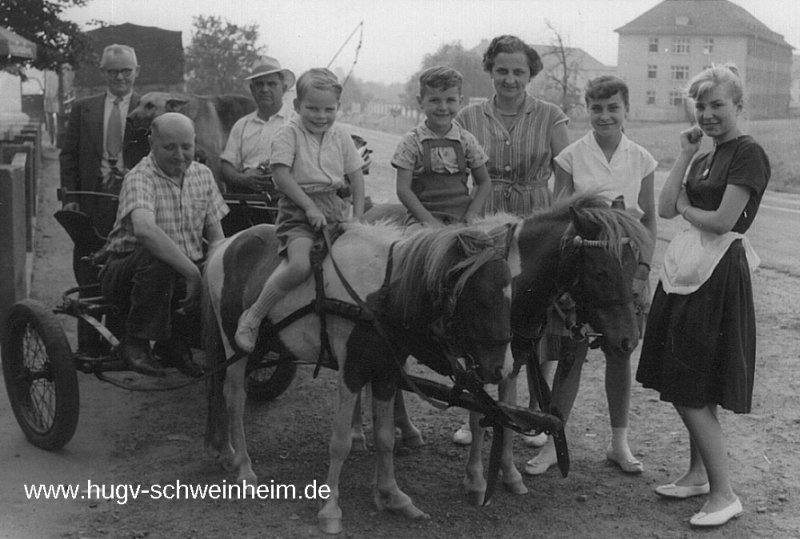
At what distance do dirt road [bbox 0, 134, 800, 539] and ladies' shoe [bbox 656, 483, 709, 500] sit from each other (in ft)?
0.16

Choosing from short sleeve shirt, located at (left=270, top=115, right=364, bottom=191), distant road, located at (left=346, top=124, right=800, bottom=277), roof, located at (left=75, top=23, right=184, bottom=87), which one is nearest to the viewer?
short sleeve shirt, located at (left=270, top=115, right=364, bottom=191)

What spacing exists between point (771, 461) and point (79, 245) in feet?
15.5

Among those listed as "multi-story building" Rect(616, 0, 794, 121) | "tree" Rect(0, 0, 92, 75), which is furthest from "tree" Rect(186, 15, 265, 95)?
"multi-story building" Rect(616, 0, 794, 121)

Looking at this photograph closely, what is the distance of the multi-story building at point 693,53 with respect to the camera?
26062 millimetres

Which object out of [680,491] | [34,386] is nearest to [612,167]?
[680,491]

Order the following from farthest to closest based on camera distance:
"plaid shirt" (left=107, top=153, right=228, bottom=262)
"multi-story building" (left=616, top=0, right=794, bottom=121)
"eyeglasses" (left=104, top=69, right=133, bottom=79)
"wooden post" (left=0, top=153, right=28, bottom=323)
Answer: "multi-story building" (left=616, top=0, right=794, bottom=121)
"wooden post" (left=0, top=153, right=28, bottom=323)
"eyeglasses" (left=104, top=69, right=133, bottom=79)
"plaid shirt" (left=107, top=153, right=228, bottom=262)

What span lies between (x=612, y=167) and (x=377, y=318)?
1675 mm

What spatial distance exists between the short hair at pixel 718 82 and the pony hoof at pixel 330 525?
279cm

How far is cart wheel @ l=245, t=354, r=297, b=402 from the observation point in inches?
262

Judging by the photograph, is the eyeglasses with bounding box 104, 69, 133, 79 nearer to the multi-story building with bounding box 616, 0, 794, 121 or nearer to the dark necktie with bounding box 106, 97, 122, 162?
the dark necktie with bounding box 106, 97, 122, 162

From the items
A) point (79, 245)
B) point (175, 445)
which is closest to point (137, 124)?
point (79, 245)

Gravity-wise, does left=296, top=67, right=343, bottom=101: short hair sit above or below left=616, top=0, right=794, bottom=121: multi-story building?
below

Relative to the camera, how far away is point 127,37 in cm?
4022

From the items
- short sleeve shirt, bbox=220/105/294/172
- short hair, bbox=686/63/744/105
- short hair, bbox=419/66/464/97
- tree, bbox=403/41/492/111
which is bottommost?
short sleeve shirt, bbox=220/105/294/172
